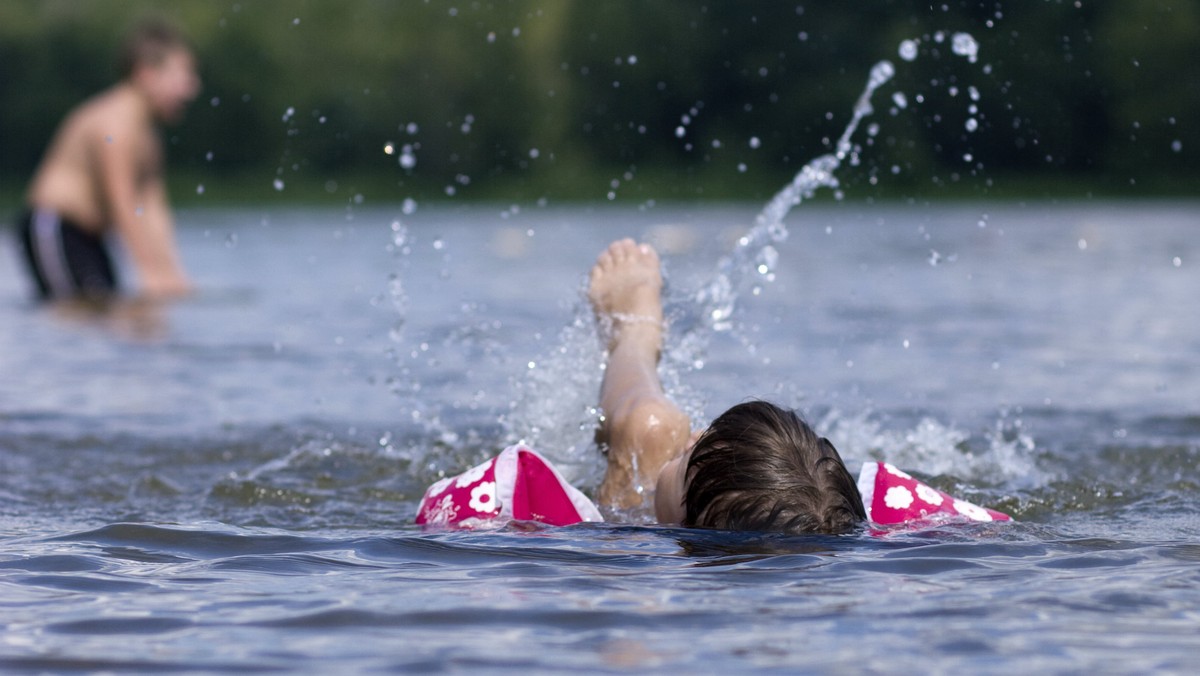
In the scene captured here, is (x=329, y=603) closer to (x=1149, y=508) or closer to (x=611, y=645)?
(x=611, y=645)

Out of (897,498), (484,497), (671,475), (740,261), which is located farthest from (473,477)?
(740,261)

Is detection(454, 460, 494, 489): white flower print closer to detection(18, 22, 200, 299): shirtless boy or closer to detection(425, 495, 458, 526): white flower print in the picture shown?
detection(425, 495, 458, 526): white flower print

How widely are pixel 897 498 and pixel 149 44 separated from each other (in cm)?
855

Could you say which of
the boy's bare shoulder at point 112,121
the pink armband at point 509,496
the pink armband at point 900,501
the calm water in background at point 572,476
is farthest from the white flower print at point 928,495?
the boy's bare shoulder at point 112,121

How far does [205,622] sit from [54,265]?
9109 millimetres

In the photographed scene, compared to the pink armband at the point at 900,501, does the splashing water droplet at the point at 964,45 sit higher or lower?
higher

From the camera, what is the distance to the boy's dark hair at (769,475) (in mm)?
3541

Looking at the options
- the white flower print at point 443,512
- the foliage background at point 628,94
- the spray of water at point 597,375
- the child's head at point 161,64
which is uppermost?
the foliage background at point 628,94

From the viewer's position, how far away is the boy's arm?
11305 mm

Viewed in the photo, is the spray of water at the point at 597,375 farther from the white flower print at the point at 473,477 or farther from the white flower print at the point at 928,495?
the white flower print at the point at 928,495

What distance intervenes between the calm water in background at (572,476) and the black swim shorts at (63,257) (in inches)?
11.8

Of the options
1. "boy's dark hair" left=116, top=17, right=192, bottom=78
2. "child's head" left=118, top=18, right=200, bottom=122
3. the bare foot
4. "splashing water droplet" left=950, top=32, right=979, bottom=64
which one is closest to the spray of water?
"splashing water droplet" left=950, top=32, right=979, bottom=64

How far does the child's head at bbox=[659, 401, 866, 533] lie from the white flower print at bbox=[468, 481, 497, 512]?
562 mm

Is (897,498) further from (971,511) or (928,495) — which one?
(971,511)
